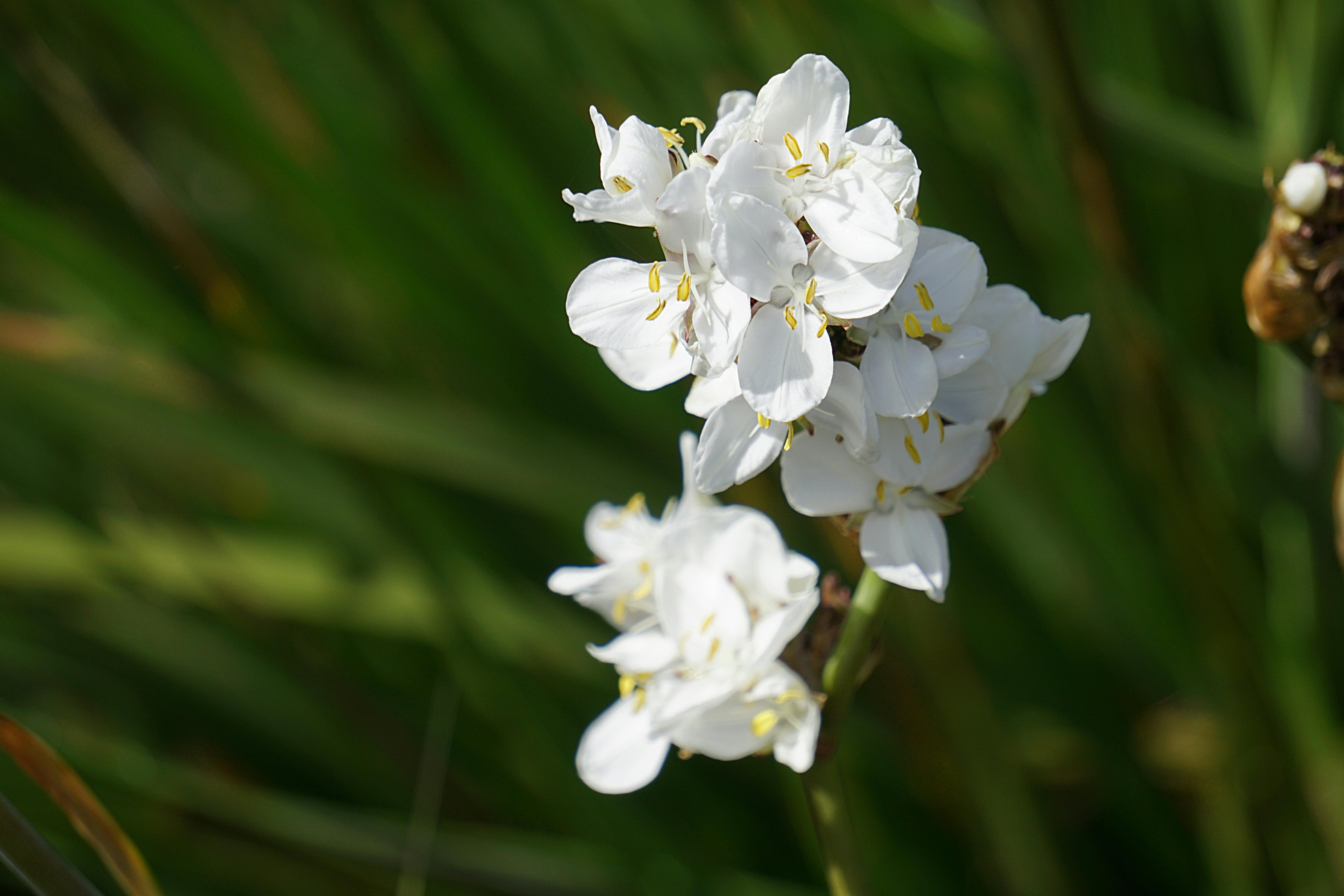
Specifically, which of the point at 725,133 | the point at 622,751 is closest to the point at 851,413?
the point at 725,133

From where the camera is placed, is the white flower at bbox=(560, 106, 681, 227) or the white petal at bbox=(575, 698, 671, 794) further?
the white petal at bbox=(575, 698, 671, 794)

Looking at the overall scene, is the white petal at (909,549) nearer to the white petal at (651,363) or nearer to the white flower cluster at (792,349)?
the white flower cluster at (792,349)

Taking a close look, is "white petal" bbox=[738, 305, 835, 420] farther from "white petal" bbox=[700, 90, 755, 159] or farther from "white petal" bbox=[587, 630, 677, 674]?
"white petal" bbox=[587, 630, 677, 674]

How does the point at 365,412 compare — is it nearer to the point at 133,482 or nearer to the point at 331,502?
the point at 331,502

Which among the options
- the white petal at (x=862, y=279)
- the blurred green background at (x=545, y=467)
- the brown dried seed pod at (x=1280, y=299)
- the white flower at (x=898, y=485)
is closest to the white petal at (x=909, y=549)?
the white flower at (x=898, y=485)

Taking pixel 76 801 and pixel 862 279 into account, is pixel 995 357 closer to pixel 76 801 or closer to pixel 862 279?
pixel 862 279

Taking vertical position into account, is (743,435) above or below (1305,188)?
below

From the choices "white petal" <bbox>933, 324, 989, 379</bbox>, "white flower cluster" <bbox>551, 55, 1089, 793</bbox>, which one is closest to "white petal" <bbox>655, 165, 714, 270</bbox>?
"white flower cluster" <bbox>551, 55, 1089, 793</bbox>
